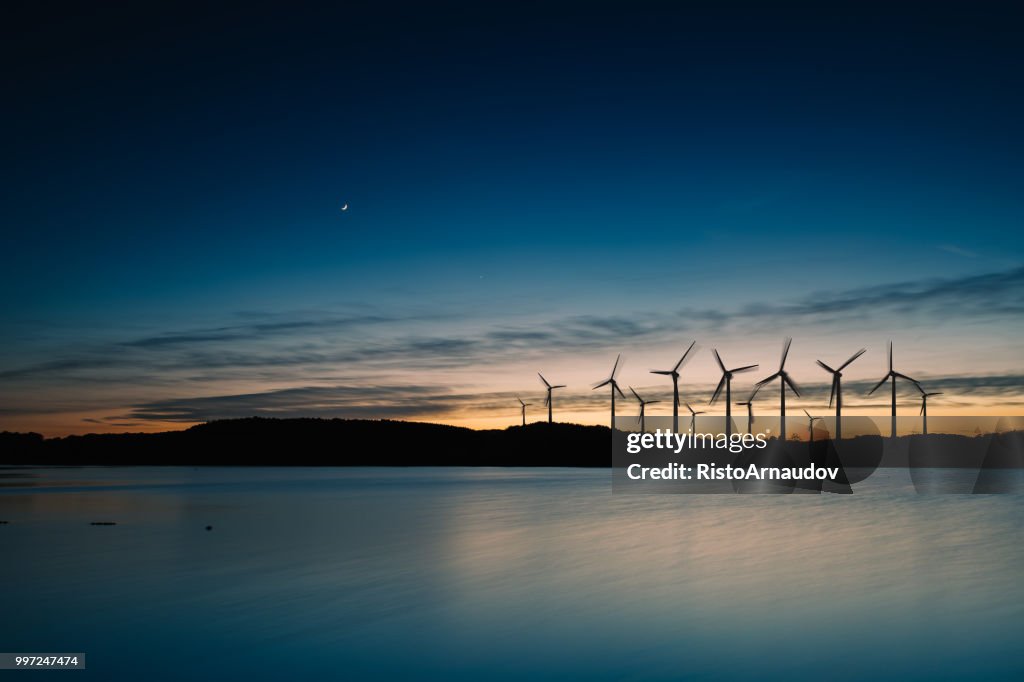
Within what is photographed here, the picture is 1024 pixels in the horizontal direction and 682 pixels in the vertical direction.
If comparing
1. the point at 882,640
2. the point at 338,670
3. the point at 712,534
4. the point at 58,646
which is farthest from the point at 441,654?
the point at 712,534

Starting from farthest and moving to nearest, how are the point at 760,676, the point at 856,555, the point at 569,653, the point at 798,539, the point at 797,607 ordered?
1. the point at 798,539
2. the point at 856,555
3. the point at 797,607
4. the point at 569,653
5. the point at 760,676

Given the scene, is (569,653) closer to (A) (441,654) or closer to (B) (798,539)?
(A) (441,654)

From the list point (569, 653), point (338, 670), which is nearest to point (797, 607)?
point (569, 653)

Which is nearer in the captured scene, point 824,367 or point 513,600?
point 513,600

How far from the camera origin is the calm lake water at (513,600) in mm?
15148

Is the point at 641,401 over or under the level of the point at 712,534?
over

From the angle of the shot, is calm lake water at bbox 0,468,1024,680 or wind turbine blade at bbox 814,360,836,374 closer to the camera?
calm lake water at bbox 0,468,1024,680

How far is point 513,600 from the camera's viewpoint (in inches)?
838

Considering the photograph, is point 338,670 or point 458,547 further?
point 458,547

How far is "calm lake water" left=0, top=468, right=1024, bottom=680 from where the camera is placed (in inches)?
596

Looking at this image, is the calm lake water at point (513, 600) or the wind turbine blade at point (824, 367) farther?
the wind turbine blade at point (824, 367)

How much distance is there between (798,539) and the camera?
3719 centimetres

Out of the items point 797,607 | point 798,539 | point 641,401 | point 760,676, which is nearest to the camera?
point 760,676

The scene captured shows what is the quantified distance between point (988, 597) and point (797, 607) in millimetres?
6500
